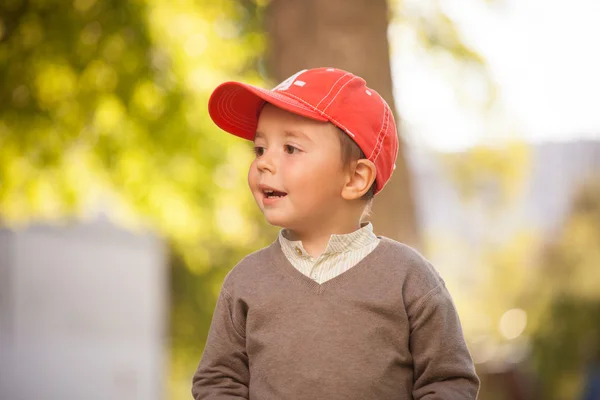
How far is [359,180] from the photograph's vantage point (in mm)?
2428

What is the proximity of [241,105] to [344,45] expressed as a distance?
9.24 ft

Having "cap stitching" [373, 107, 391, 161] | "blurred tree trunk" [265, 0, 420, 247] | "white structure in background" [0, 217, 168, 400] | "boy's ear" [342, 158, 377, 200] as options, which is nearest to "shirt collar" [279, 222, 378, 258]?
"boy's ear" [342, 158, 377, 200]

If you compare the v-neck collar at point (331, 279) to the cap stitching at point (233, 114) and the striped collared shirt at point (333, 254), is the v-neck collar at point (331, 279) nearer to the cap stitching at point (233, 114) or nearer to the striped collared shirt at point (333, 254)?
the striped collared shirt at point (333, 254)

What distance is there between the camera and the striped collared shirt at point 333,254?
7.73 feet

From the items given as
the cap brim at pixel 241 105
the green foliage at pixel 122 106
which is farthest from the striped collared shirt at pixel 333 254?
the green foliage at pixel 122 106

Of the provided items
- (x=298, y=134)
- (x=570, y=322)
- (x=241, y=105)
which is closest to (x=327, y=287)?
(x=298, y=134)

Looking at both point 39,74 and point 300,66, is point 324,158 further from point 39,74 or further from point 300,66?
point 39,74

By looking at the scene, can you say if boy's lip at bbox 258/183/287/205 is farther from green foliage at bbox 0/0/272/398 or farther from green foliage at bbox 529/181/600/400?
green foliage at bbox 529/181/600/400

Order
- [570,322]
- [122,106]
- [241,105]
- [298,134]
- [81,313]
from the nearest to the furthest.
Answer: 1. [298,134]
2. [241,105]
3. [122,106]
4. [81,313]
5. [570,322]

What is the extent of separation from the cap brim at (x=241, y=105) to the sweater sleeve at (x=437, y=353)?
21.7 inches

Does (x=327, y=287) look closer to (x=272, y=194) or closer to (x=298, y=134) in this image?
(x=272, y=194)

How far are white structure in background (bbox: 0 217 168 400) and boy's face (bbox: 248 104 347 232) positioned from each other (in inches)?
481

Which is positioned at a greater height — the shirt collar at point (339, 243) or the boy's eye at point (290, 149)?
the boy's eye at point (290, 149)

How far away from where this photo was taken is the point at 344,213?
2457 mm
